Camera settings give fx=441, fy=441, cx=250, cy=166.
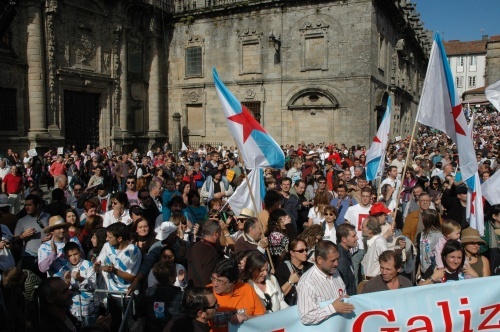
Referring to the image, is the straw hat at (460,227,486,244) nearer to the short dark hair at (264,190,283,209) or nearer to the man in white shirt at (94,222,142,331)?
the short dark hair at (264,190,283,209)

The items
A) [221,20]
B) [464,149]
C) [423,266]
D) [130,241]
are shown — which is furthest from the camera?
[221,20]

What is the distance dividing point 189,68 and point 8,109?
36.3ft

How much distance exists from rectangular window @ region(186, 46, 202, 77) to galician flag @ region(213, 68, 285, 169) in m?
21.2

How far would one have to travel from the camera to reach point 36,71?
19.8 metres

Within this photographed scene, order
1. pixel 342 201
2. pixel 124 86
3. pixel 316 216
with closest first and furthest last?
pixel 316 216
pixel 342 201
pixel 124 86

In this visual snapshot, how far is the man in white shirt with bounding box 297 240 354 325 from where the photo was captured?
A: 3.72 metres

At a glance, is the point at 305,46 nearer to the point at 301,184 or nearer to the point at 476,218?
the point at 301,184

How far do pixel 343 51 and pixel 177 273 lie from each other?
67.8 feet

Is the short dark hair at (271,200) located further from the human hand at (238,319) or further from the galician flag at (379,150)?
the human hand at (238,319)

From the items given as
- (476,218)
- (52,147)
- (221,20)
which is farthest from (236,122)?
(221,20)

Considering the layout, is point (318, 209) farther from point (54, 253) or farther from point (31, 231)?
point (31, 231)

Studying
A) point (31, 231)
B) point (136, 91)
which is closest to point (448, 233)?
point (31, 231)

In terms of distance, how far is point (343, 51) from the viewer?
2328 centimetres

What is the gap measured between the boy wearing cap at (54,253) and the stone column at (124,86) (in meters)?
19.9
